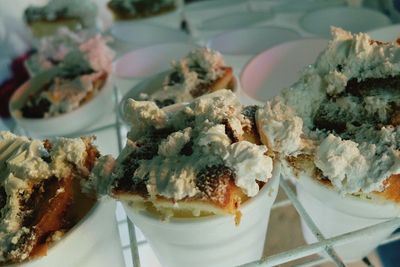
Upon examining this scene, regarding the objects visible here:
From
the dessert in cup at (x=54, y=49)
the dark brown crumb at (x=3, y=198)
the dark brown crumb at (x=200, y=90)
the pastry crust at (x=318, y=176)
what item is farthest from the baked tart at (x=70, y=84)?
the pastry crust at (x=318, y=176)

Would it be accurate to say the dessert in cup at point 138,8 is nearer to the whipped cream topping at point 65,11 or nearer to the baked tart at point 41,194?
the whipped cream topping at point 65,11

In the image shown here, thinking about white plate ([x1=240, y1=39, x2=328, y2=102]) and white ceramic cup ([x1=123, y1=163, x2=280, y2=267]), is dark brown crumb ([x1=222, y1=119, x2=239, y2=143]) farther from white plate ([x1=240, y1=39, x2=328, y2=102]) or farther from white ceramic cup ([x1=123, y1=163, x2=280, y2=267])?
white plate ([x1=240, y1=39, x2=328, y2=102])

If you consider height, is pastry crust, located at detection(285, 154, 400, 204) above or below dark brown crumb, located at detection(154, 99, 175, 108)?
above

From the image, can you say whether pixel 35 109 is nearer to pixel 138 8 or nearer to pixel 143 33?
pixel 143 33

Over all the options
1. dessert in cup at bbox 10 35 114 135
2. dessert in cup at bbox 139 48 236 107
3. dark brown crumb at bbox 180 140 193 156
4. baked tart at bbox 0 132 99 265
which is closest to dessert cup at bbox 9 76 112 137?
dessert in cup at bbox 10 35 114 135

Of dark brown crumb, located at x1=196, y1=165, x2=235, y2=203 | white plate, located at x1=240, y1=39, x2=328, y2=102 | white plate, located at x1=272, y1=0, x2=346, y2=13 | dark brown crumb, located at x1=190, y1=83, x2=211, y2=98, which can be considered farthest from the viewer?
white plate, located at x1=272, y1=0, x2=346, y2=13
